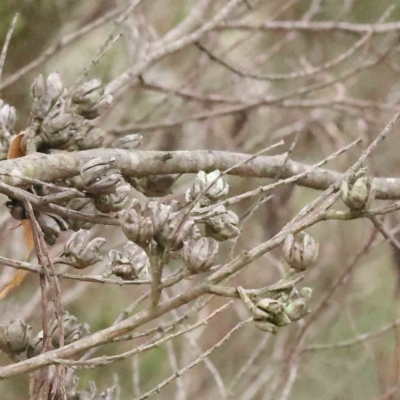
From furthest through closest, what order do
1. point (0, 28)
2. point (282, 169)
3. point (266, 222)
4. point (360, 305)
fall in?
point (360, 305) < point (266, 222) < point (0, 28) < point (282, 169)

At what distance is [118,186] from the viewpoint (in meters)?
0.57

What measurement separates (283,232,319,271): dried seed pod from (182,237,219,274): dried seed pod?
56 mm

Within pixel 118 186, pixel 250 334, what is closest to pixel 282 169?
pixel 118 186

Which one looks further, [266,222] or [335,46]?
[335,46]

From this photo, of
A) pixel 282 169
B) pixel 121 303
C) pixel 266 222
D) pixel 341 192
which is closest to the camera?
pixel 341 192

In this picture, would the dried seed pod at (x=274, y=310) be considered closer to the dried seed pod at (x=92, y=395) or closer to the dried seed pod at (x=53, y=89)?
the dried seed pod at (x=92, y=395)

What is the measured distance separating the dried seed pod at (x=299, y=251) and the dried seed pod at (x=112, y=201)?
0.19m

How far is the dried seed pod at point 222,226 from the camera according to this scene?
1.68ft

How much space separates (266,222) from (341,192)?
1.42 meters

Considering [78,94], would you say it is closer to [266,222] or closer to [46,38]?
[46,38]

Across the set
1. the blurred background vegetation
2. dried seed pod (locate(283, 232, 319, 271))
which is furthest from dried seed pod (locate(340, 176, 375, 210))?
the blurred background vegetation

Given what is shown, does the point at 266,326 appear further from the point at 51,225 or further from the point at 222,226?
the point at 51,225

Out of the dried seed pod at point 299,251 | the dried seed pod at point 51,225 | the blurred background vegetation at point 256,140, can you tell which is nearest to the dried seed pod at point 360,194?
the dried seed pod at point 299,251

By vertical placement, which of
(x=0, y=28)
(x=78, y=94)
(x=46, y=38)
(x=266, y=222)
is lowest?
(x=78, y=94)
